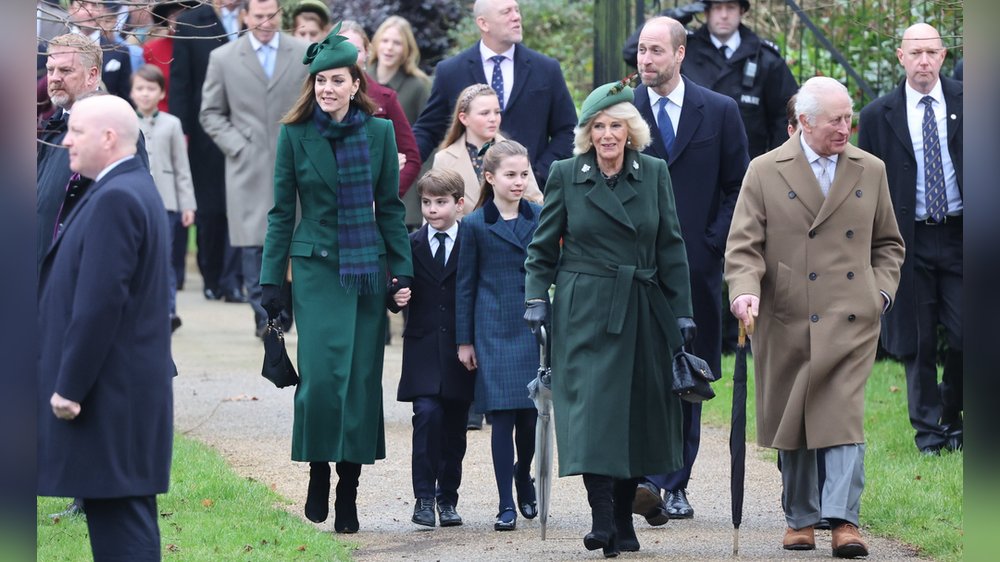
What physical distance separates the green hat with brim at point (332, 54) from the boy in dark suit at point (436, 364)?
86 centimetres

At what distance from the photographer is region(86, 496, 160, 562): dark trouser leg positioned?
5.83m

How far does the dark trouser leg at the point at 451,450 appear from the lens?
27.3 feet

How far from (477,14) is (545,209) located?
302 centimetres

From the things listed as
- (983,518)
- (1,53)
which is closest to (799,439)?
(983,518)

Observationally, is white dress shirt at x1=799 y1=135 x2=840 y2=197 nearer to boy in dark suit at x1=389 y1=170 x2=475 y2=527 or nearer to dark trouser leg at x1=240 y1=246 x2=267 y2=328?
boy in dark suit at x1=389 y1=170 x2=475 y2=527

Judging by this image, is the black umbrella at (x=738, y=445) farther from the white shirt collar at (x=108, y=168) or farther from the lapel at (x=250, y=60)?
the lapel at (x=250, y=60)

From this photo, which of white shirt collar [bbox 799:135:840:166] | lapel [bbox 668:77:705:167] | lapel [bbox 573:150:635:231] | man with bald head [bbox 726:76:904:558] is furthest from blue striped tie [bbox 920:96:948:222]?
lapel [bbox 573:150:635:231]

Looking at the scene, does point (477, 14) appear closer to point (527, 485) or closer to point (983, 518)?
point (527, 485)

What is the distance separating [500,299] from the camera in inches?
325

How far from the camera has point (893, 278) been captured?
7738 mm

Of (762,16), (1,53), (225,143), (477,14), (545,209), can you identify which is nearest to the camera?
(1,53)

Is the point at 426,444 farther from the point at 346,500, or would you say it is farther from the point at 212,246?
the point at 212,246

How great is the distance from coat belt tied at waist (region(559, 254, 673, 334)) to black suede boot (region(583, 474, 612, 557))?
0.64 m

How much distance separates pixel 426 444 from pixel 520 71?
9.77 ft
